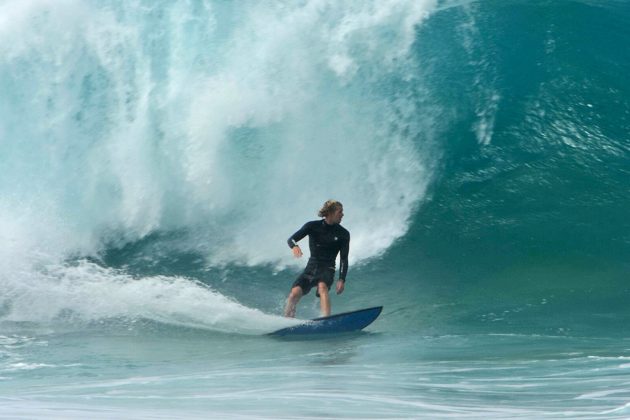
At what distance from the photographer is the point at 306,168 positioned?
43.2 ft

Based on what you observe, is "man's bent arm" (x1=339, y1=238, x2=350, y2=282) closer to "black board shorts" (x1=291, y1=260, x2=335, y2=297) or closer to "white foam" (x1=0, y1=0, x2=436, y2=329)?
"black board shorts" (x1=291, y1=260, x2=335, y2=297)

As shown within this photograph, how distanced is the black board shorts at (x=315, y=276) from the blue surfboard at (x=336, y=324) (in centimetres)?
53

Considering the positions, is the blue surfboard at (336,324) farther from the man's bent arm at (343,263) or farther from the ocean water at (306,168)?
the man's bent arm at (343,263)

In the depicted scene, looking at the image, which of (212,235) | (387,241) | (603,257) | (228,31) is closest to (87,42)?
(228,31)

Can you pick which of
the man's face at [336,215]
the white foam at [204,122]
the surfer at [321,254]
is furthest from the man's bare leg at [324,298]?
the white foam at [204,122]

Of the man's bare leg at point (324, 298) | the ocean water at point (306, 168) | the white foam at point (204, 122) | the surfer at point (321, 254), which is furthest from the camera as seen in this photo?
the white foam at point (204, 122)

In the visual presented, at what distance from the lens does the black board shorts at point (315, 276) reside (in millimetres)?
9461

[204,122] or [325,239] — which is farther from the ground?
[204,122]

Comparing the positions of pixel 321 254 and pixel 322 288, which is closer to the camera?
pixel 322 288

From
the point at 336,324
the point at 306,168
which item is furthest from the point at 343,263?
the point at 306,168

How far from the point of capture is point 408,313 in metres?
10.0

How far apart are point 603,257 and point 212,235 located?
4.77 meters

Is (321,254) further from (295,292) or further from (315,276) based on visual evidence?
(295,292)

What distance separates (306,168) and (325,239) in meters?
3.73
